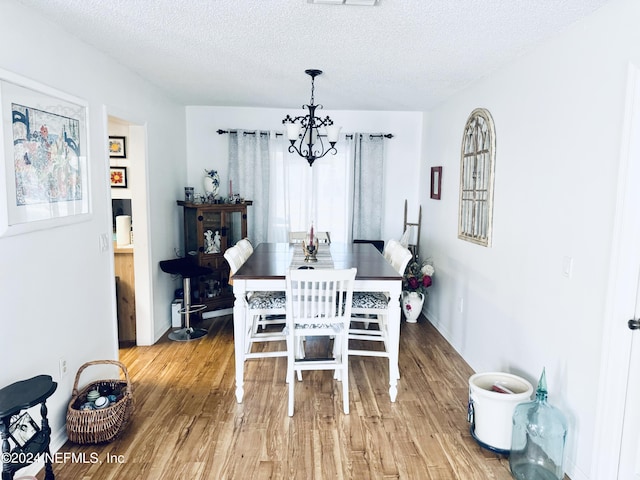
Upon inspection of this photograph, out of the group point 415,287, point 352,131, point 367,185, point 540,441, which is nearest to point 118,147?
point 352,131

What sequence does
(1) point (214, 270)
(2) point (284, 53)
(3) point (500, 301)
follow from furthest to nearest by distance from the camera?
1. (1) point (214, 270)
2. (3) point (500, 301)
3. (2) point (284, 53)

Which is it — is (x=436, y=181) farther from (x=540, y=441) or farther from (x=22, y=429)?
(x=22, y=429)

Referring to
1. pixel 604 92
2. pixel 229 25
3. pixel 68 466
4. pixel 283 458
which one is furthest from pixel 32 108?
pixel 604 92

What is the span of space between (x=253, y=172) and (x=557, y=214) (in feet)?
11.6

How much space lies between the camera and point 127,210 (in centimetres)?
443

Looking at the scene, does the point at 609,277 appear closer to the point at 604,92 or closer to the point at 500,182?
the point at 604,92

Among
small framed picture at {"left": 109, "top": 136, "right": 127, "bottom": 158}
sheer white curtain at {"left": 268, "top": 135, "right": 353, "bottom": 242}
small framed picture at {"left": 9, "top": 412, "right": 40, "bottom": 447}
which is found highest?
small framed picture at {"left": 109, "top": 136, "right": 127, "bottom": 158}

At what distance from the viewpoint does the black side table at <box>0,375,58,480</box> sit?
179 centimetres

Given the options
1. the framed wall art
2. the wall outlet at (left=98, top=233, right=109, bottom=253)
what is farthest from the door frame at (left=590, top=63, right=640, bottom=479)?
the wall outlet at (left=98, top=233, right=109, bottom=253)

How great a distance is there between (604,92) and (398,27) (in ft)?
3.46

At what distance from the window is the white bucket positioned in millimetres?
1201

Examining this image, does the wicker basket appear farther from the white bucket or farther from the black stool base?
the white bucket

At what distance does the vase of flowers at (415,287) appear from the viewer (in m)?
4.56

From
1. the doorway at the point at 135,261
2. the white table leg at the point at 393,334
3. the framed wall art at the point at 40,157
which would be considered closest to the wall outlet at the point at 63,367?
the framed wall art at the point at 40,157
